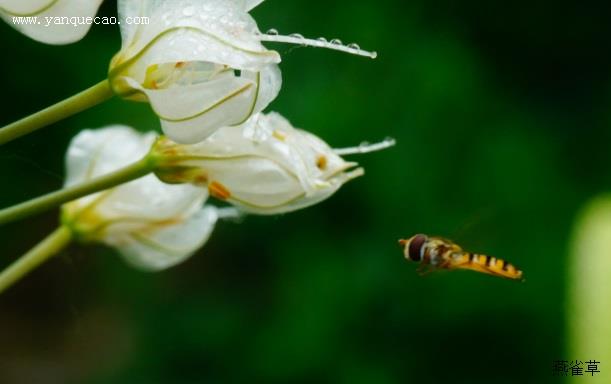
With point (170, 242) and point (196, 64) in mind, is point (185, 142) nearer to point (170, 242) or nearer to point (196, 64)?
point (196, 64)

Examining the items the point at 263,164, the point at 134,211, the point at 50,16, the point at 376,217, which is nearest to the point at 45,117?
the point at 50,16

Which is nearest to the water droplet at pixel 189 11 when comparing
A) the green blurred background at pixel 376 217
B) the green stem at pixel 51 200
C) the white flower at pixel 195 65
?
the white flower at pixel 195 65

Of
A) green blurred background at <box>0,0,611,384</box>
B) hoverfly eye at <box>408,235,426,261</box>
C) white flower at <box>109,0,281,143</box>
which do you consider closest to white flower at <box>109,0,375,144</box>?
white flower at <box>109,0,281,143</box>

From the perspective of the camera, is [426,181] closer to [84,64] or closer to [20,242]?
[84,64]

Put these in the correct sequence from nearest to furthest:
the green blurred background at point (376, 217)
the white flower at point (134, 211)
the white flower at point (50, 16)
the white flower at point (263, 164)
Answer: the white flower at point (50, 16)
the white flower at point (263, 164)
the white flower at point (134, 211)
the green blurred background at point (376, 217)

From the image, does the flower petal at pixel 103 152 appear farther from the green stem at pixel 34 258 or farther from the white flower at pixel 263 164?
the white flower at pixel 263 164

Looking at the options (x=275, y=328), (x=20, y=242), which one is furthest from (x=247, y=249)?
(x=20, y=242)

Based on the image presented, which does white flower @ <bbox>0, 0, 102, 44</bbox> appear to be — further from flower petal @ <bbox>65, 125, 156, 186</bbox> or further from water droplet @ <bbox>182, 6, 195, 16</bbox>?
flower petal @ <bbox>65, 125, 156, 186</bbox>

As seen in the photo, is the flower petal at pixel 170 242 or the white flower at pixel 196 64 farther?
the flower petal at pixel 170 242
